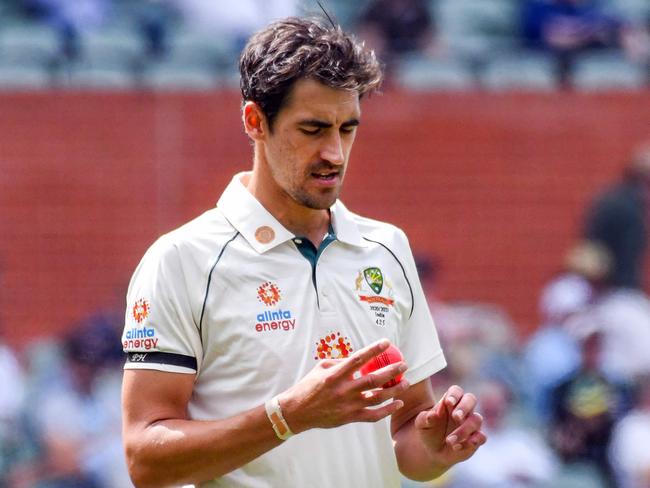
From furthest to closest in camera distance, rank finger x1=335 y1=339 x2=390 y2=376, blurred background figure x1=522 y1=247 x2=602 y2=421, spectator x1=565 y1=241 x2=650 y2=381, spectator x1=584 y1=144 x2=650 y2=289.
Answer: spectator x1=584 y1=144 x2=650 y2=289, spectator x1=565 y1=241 x2=650 y2=381, blurred background figure x1=522 y1=247 x2=602 y2=421, finger x1=335 y1=339 x2=390 y2=376

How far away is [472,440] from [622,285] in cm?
654

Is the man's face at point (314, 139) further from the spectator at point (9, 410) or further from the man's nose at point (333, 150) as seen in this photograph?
the spectator at point (9, 410)

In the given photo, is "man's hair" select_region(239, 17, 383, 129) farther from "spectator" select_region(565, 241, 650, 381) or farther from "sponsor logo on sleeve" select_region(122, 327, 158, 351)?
"spectator" select_region(565, 241, 650, 381)

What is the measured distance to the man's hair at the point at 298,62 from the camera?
309cm

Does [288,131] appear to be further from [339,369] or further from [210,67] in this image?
[210,67]

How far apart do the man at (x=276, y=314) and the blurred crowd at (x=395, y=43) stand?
6.50 meters

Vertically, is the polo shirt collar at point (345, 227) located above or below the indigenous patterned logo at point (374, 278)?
above

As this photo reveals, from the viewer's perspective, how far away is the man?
2.95 metres

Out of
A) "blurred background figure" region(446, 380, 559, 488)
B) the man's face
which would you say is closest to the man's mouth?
the man's face

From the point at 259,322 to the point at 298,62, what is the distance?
606 millimetres

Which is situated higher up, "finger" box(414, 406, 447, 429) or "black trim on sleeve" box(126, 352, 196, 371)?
"black trim on sleeve" box(126, 352, 196, 371)

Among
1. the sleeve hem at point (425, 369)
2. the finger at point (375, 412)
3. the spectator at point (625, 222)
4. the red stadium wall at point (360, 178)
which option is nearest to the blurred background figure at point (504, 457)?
the red stadium wall at point (360, 178)

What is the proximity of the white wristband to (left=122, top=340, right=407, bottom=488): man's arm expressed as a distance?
13mm

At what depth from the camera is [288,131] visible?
312 centimetres
